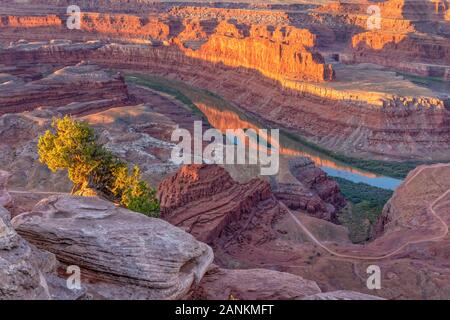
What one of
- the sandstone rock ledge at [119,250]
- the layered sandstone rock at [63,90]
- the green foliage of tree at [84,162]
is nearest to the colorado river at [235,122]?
the layered sandstone rock at [63,90]

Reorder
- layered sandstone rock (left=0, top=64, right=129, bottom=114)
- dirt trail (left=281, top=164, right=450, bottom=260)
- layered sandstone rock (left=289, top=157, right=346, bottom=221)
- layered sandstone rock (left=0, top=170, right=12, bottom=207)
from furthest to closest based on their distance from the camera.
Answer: layered sandstone rock (left=0, top=64, right=129, bottom=114) → layered sandstone rock (left=289, top=157, right=346, bottom=221) → dirt trail (left=281, top=164, right=450, bottom=260) → layered sandstone rock (left=0, top=170, right=12, bottom=207)

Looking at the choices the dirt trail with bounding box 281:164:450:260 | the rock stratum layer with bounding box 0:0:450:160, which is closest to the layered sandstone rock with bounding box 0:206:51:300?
the dirt trail with bounding box 281:164:450:260

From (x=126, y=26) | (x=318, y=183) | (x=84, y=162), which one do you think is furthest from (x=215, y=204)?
(x=126, y=26)

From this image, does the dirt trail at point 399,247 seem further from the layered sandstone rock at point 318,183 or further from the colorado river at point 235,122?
the colorado river at point 235,122

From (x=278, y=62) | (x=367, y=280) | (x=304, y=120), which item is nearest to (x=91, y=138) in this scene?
(x=367, y=280)

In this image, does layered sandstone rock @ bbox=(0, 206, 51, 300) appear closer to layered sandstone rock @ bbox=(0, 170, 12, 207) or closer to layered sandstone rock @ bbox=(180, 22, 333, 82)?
layered sandstone rock @ bbox=(0, 170, 12, 207)

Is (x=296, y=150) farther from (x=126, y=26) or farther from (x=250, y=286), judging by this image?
A: (x=126, y=26)
